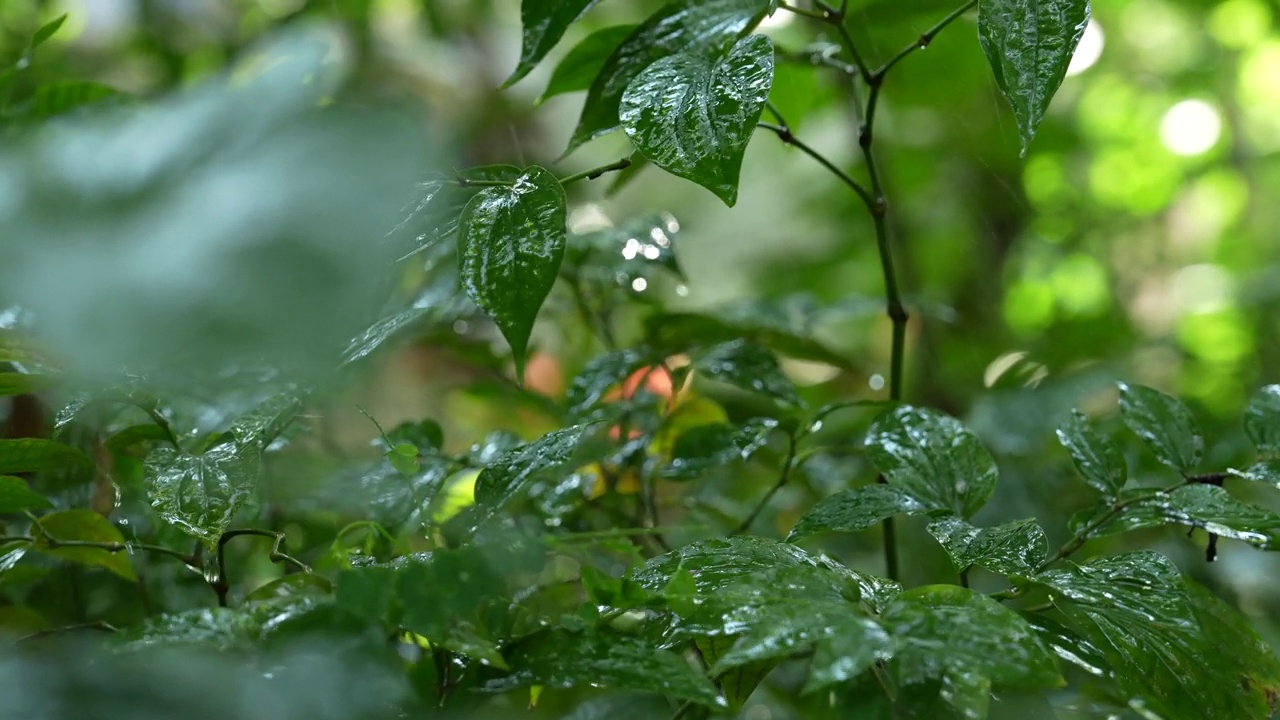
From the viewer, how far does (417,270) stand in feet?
3.21

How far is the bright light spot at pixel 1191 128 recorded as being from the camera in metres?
2.12

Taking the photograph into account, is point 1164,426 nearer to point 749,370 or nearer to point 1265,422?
point 1265,422

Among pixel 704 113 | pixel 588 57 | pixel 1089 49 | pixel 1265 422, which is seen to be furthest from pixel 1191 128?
pixel 704 113

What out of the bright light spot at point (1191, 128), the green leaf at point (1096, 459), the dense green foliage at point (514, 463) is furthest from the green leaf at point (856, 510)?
the bright light spot at point (1191, 128)

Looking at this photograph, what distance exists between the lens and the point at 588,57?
1.89 feet

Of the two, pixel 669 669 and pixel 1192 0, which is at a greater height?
pixel 1192 0

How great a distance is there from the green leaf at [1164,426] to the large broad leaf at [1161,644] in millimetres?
113

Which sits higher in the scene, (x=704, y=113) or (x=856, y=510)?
(x=704, y=113)

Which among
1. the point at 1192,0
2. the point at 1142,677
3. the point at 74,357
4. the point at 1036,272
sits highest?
the point at 1192,0

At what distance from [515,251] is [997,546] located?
24 centimetres

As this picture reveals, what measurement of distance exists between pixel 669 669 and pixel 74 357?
0.21m

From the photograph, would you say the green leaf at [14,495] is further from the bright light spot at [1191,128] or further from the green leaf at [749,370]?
the bright light spot at [1191,128]

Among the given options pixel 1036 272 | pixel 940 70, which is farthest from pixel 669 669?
pixel 1036 272

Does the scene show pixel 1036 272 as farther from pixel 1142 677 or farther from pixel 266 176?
pixel 266 176
